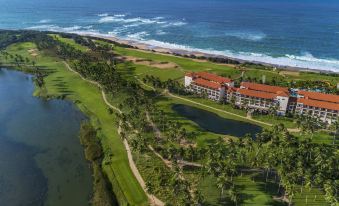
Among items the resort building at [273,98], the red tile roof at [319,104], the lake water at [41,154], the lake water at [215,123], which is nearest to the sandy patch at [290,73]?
the resort building at [273,98]

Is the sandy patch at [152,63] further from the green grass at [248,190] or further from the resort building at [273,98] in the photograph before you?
the green grass at [248,190]

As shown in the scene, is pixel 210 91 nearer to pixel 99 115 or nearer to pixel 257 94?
pixel 257 94

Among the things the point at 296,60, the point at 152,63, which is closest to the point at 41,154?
the point at 152,63

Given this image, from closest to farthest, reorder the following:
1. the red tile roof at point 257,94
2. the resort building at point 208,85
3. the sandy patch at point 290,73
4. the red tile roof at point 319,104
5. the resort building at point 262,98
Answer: the red tile roof at point 319,104, the resort building at point 262,98, the red tile roof at point 257,94, the resort building at point 208,85, the sandy patch at point 290,73

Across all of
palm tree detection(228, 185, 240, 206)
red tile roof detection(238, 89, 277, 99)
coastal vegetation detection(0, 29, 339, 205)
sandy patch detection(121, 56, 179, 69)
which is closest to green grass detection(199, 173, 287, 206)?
coastal vegetation detection(0, 29, 339, 205)

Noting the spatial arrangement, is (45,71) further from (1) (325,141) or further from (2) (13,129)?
(1) (325,141)

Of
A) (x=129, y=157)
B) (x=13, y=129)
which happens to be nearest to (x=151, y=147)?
(x=129, y=157)
